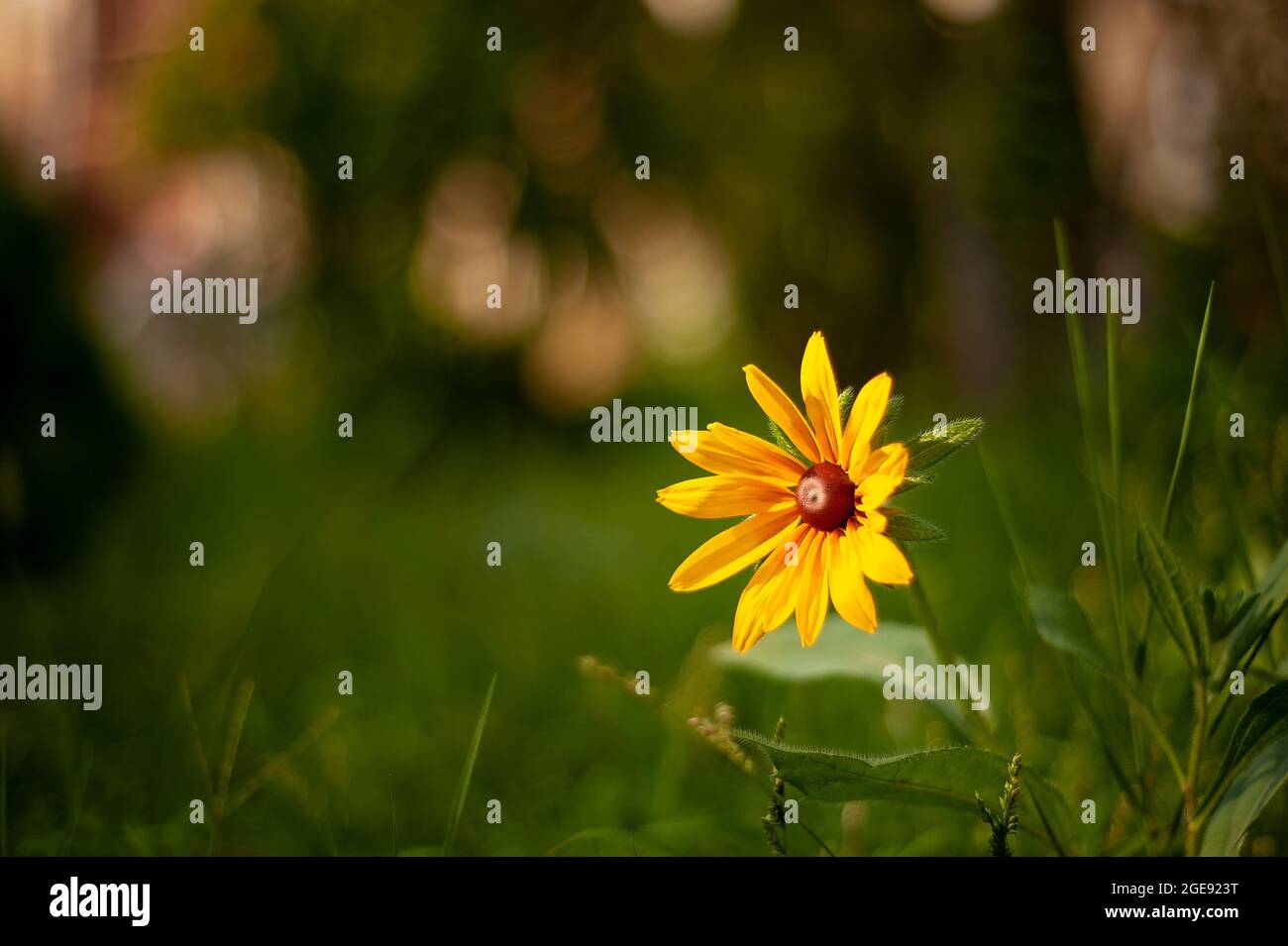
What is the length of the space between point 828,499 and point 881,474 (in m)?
0.08

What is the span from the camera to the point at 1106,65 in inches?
118

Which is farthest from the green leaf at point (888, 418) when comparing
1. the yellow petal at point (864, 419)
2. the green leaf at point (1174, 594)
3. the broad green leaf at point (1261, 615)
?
the broad green leaf at point (1261, 615)

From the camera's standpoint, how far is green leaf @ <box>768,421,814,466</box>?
866 mm

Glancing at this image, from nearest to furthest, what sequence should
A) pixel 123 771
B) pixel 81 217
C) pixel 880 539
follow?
pixel 880 539 → pixel 123 771 → pixel 81 217

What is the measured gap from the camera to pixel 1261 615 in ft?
2.64

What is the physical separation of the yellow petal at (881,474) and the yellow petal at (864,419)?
1 cm

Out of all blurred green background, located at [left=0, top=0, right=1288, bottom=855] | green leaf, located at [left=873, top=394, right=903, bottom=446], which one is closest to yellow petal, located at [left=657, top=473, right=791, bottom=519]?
green leaf, located at [left=873, top=394, right=903, bottom=446]

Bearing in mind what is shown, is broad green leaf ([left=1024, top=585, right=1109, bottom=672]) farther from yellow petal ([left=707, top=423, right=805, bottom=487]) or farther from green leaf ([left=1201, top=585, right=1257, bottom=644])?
yellow petal ([left=707, top=423, right=805, bottom=487])

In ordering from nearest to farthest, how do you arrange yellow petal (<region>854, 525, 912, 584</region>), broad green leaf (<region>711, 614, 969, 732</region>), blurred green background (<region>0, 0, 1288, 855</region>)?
yellow petal (<region>854, 525, 912, 584</region>)
broad green leaf (<region>711, 614, 969, 732</region>)
blurred green background (<region>0, 0, 1288, 855</region>)

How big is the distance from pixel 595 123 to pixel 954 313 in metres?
2.53

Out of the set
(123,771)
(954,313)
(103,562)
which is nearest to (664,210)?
(954,313)

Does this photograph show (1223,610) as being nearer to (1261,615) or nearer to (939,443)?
(1261,615)

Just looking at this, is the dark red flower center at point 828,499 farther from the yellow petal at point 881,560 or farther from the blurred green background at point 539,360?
the blurred green background at point 539,360
